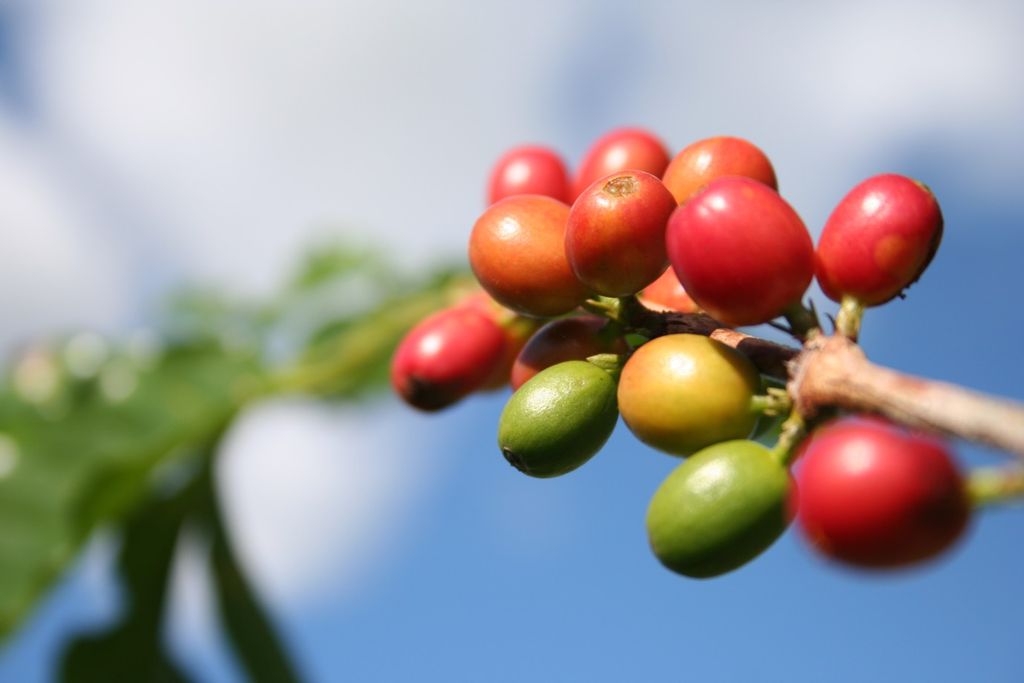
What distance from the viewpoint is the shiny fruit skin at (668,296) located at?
2.01 meters

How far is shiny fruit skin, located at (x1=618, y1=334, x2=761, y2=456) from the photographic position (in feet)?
5.27

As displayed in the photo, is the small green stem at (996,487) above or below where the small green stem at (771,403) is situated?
below

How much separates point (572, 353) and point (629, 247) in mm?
292

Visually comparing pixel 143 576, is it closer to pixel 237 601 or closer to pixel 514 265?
pixel 237 601

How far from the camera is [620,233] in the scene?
1.69 m

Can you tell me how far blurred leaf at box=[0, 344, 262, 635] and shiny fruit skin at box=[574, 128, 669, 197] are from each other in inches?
82.7

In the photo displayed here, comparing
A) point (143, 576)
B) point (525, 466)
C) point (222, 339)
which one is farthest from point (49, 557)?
point (525, 466)

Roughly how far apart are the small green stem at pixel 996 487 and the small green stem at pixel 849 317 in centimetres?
41

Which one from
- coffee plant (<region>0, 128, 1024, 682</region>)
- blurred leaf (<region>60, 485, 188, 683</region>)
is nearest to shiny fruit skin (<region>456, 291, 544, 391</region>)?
coffee plant (<region>0, 128, 1024, 682</region>)

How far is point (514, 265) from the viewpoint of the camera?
1.85 metres

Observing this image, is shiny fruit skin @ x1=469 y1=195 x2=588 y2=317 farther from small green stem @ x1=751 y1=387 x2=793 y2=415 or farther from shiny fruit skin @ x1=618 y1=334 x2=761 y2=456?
small green stem @ x1=751 y1=387 x2=793 y2=415

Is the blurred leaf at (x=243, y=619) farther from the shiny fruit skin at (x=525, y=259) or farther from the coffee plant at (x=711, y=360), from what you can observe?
the shiny fruit skin at (x=525, y=259)

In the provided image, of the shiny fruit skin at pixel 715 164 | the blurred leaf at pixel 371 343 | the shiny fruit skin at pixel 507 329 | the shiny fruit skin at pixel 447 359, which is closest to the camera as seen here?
the shiny fruit skin at pixel 715 164

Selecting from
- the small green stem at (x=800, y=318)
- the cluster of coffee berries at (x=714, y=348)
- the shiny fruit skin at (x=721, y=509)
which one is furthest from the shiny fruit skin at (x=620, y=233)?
the shiny fruit skin at (x=721, y=509)
